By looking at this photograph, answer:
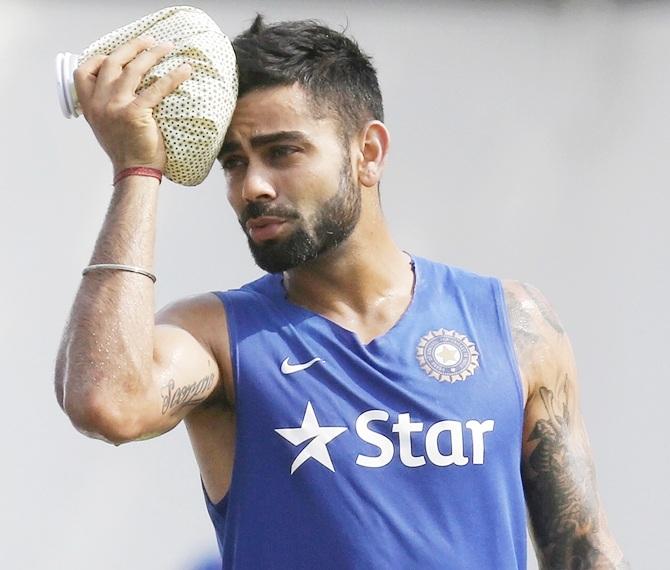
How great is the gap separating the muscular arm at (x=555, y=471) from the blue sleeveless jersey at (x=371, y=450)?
0.17 feet

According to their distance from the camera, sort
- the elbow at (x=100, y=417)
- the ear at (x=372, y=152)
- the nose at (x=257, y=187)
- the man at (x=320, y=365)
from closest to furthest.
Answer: the elbow at (x=100, y=417) → the man at (x=320, y=365) → the nose at (x=257, y=187) → the ear at (x=372, y=152)

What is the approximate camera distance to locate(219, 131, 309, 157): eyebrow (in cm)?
282

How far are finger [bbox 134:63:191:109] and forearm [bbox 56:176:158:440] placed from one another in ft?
0.58

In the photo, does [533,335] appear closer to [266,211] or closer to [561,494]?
[561,494]

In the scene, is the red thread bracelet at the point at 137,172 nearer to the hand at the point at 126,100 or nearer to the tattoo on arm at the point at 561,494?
the hand at the point at 126,100

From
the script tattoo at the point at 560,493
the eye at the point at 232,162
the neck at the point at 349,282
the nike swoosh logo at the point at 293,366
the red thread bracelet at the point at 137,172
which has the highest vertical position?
the eye at the point at 232,162

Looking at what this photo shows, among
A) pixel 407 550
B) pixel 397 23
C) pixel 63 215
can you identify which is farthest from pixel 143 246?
pixel 397 23

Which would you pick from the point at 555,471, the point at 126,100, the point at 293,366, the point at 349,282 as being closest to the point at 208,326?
the point at 293,366

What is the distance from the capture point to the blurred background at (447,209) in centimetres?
432

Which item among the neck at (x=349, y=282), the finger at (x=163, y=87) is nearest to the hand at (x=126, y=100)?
the finger at (x=163, y=87)

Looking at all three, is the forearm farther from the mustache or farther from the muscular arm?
the muscular arm

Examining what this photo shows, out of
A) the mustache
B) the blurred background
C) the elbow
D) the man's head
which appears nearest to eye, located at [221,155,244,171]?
the man's head

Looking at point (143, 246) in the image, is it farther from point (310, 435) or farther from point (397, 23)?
point (397, 23)

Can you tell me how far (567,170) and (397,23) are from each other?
643 mm
